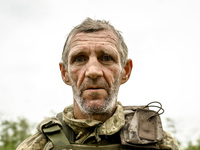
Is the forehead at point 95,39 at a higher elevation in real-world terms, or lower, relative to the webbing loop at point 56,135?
higher

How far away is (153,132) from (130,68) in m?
1.23

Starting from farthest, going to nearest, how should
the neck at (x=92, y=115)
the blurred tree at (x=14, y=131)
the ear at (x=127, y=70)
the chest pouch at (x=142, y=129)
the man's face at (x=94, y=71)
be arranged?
the blurred tree at (x=14, y=131) < the ear at (x=127, y=70) < the neck at (x=92, y=115) < the man's face at (x=94, y=71) < the chest pouch at (x=142, y=129)

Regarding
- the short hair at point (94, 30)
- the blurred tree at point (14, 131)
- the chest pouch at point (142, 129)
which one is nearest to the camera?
the chest pouch at point (142, 129)

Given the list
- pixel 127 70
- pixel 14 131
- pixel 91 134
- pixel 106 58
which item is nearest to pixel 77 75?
Answer: pixel 106 58

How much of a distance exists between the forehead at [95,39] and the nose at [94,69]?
285mm

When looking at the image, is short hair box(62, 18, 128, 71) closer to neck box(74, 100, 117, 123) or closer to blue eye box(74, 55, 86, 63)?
blue eye box(74, 55, 86, 63)

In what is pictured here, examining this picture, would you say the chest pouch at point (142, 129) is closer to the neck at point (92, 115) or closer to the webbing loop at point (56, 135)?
the neck at point (92, 115)

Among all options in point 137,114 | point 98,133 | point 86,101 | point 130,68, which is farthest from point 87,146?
point 130,68

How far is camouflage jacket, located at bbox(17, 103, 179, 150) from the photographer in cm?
303

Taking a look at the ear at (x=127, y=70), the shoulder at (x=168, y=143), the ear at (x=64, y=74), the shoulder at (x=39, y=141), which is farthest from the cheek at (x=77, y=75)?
the shoulder at (x=168, y=143)

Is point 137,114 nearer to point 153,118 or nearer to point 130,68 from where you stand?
point 153,118

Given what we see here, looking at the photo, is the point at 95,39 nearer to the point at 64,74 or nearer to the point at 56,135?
the point at 64,74

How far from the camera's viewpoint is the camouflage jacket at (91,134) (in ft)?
9.93

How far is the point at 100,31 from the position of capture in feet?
11.7
